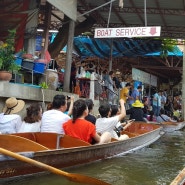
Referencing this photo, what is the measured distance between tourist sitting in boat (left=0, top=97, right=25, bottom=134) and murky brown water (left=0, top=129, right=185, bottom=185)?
1273 millimetres

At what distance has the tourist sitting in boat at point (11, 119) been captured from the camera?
6098mm

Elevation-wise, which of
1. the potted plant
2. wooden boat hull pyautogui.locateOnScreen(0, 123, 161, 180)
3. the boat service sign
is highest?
the boat service sign

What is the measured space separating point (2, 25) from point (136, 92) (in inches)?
260

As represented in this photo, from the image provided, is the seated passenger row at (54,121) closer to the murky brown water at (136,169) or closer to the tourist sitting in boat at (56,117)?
the tourist sitting in boat at (56,117)

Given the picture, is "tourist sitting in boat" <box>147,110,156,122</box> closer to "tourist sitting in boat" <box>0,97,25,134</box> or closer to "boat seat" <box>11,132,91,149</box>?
"boat seat" <box>11,132,91,149</box>

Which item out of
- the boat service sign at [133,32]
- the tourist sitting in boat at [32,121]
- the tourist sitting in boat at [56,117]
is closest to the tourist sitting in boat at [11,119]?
the tourist sitting in boat at [32,121]

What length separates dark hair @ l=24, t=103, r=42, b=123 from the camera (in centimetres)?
617

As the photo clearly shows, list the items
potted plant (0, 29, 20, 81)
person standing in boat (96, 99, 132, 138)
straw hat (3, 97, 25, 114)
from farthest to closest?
potted plant (0, 29, 20, 81) → person standing in boat (96, 99, 132, 138) → straw hat (3, 97, 25, 114)

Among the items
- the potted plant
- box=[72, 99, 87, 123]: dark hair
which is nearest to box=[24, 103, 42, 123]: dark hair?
box=[72, 99, 87, 123]: dark hair

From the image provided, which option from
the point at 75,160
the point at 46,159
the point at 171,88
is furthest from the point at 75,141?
the point at 171,88

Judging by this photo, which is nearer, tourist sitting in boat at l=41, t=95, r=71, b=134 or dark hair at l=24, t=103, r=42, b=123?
dark hair at l=24, t=103, r=42, b=123

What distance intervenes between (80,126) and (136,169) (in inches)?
58.5

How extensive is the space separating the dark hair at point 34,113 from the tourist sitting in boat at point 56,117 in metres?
0.15

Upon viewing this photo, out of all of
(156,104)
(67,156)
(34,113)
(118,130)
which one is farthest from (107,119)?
(156,104)
